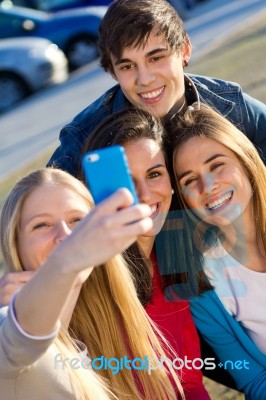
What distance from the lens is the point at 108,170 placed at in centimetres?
165

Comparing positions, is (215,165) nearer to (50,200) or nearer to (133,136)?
(133,136)

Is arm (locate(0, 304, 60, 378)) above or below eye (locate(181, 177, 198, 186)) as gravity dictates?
above

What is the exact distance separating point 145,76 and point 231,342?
1.09 meters

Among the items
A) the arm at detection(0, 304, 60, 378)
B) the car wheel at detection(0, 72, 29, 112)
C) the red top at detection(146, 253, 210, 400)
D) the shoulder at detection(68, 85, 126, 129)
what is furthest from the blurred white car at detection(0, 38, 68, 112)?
the arm at detection(0, 304, 60, 378)

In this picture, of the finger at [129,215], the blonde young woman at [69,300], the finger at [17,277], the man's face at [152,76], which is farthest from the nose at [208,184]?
the finger at [129,215]

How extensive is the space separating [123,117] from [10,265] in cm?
88

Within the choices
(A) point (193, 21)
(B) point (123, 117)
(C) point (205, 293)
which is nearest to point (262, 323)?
(C) point (205, 293)

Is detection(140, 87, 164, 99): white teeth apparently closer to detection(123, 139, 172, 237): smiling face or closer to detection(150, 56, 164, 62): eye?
detection(150, 56, 164, 62): eye

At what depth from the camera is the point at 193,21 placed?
46.3ft

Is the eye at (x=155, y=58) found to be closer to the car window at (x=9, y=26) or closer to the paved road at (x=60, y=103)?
the paved road at (x=60, y=103)

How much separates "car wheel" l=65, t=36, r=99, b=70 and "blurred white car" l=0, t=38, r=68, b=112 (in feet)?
2.17

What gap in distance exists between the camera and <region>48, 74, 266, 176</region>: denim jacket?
11.4ft

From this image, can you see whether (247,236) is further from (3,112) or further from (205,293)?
(3,112)

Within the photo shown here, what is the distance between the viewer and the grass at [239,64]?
7.68 meters
